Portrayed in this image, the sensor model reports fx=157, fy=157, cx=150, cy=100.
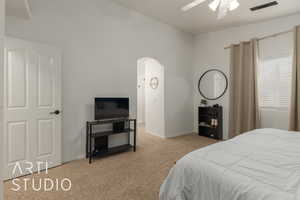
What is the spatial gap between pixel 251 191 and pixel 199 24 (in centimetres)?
411

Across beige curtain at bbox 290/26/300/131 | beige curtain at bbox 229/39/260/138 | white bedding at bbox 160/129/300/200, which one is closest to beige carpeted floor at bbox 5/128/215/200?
white bedding at bbox 160/129/300/200

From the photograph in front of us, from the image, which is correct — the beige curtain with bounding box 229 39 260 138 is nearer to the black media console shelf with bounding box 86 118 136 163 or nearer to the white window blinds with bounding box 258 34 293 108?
the white window blinds with bounding box 258 34 293 108

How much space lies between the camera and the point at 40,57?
241 cm

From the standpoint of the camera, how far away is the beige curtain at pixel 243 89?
11.7 ft

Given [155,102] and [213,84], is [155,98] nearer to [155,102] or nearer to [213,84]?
[155,102]

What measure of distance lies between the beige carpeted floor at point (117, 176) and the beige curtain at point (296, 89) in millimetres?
2106

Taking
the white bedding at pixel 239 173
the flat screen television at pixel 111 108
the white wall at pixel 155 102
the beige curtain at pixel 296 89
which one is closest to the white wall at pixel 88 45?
the flat screen television at pixel 111 108

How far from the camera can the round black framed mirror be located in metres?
4.25

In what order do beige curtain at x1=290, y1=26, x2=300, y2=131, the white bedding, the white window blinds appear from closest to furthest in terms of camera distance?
1. the white bedding
2. beige curtain at x1=290, y1=26, x2=300, y2=131
3. the white window blinds

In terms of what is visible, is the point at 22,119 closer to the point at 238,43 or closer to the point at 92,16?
the point at 92,16

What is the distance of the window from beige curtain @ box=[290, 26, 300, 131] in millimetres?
189

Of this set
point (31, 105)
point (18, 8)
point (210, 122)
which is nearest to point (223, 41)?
point (210, 122)

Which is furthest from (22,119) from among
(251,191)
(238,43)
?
(238,43)

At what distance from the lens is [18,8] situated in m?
2.07
